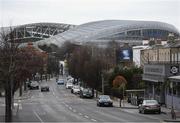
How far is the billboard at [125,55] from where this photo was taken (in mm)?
117887

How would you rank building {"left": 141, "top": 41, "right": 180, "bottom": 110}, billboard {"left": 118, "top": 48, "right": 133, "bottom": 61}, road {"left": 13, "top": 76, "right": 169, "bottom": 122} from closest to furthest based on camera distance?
road {"left": 13, "top": 76, "right": 169, "bottom": 122}
building {"left": 141, "top": 41, "right": 180, "bottom": 110}
billboard {"left": 118, "top": 48, "right": 133, "bottom": 61}

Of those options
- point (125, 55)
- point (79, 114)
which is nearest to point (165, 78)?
point (79, 114)

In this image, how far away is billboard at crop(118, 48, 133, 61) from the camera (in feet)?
387

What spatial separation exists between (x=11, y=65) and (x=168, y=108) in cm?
1926

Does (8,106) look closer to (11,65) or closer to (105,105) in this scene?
(11,65)

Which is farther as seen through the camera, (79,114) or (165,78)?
(165,78)

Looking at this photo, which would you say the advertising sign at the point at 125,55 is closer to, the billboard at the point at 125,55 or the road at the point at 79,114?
the billboard at the point at 125,55

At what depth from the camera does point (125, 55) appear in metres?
119

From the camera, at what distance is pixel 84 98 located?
81.2 m

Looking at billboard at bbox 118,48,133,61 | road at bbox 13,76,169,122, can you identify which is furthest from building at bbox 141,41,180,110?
billboard at bbox 118,48,133,61

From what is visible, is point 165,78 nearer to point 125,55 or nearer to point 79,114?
point 79,114

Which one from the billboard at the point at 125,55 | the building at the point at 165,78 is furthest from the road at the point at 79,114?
the billboard at the point at 125,55

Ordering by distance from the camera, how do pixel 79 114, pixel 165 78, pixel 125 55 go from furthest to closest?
pixel 125 55
pixel 165 78
pixel 79 114

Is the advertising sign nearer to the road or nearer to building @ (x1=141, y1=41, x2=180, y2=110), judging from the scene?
building @ (x1=141, y1=41, x2=180, y2=110)
